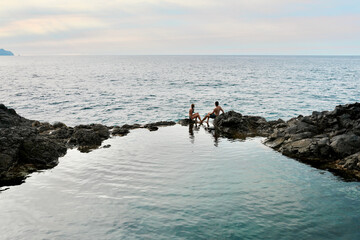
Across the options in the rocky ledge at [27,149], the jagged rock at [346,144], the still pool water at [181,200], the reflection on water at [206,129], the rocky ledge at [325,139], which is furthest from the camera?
the reflection on water at [206,129]

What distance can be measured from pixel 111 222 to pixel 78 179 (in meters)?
4.71

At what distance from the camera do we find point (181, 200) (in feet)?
36.8

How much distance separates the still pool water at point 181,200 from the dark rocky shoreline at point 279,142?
3.48 ft

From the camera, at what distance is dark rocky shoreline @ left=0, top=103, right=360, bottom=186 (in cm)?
1472

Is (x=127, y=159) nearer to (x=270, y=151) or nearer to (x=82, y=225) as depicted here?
(x=82, y=225)

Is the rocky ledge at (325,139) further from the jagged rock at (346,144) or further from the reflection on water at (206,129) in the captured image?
the reflection on water at (206,129)

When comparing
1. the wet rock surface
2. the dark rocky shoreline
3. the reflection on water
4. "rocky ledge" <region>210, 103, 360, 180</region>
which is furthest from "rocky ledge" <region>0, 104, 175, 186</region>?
the wet rock surface

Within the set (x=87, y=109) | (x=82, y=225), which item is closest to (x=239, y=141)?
(x=82, y=225)

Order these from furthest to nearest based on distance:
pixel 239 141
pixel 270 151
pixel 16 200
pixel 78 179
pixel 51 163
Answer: pixel 239 141
pixel 270 151
pixel 51 163
pixel 78 179
pixel 16 200

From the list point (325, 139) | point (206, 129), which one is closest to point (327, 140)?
point (325, 139)

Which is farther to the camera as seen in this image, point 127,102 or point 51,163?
point 127,102

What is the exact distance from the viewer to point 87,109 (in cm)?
4072

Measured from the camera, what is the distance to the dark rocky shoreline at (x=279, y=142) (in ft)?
48.3

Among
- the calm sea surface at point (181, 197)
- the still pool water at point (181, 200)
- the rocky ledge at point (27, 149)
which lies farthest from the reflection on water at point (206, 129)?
the rocky ledge at point (27, 149)
